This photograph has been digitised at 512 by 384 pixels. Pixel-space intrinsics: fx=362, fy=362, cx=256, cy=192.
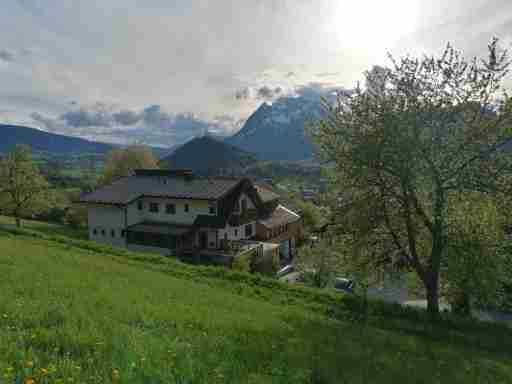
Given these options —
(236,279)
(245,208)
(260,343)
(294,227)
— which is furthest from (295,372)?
(294,227)

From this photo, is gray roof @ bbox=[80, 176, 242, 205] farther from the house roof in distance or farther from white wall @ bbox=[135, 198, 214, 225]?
white wall @ bbox=[135, 198, 214, 225]

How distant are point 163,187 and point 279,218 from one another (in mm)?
18674

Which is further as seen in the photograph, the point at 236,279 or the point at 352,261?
the point at 236,279

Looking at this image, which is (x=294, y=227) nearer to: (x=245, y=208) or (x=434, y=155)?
(x=245, y=208)

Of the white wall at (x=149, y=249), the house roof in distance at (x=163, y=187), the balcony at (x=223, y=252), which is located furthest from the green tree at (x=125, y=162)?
the balcony at (x=223, y=252)

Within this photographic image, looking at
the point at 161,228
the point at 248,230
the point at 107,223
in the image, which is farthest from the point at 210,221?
the point at 107,223

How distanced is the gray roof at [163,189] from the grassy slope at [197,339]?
2513 cm

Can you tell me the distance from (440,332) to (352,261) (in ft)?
15.6

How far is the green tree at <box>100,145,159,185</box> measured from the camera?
6625 centimetres

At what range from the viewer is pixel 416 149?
1470 centimetres

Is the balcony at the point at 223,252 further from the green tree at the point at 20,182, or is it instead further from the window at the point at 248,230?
the green tree at the point at 20,182

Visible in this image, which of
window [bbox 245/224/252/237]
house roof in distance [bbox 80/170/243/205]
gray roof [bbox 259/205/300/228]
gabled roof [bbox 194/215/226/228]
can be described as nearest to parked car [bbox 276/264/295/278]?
window [bbox 245/224/252/237]

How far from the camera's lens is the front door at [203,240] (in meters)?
43.2

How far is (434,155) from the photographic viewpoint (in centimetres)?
1492
